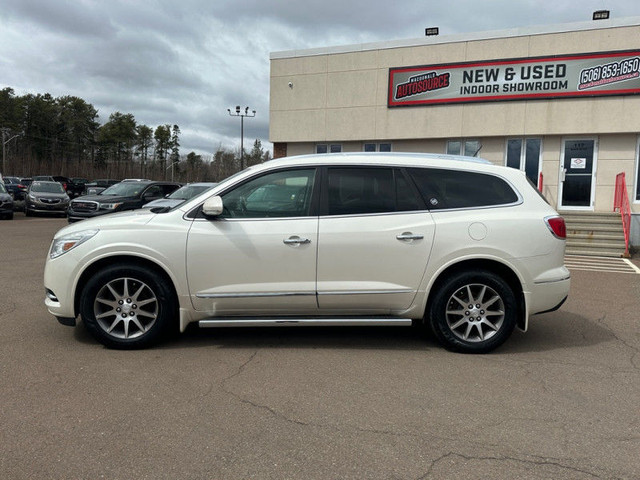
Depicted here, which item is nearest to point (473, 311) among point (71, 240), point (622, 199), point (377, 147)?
point (71, 240)

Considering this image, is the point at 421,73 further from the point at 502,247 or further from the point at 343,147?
the point at 502,247

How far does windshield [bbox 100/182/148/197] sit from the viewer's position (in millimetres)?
15672

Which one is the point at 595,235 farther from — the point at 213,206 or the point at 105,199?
the point at 105,199

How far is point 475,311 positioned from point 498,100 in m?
13.3

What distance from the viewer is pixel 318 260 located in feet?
14.9

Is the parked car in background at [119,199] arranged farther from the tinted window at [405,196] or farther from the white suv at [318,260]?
the tinted window at [405,196]

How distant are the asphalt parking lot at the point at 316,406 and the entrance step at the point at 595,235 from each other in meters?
8.06

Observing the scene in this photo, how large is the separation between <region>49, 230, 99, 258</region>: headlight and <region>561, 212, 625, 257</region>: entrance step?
11.6 metres

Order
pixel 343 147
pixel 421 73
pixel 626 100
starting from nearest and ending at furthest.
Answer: pixel 626 100, pixel 421 73, pixel 343 147

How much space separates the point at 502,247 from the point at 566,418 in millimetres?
1630

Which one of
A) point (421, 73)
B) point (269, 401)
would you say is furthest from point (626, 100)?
point (269, 401)

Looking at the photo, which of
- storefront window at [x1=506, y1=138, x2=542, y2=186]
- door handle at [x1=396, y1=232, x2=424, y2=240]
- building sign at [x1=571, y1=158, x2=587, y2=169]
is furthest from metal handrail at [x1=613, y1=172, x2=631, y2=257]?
door handle at [x1=396, y1=232, x2=424, y2=240]

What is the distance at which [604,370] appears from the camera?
4.36 m

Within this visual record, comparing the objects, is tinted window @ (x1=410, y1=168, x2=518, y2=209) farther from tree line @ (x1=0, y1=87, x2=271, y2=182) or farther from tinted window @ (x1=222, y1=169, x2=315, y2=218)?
tree line @ (x1=0, y1=87, x2=271, y2=182)
